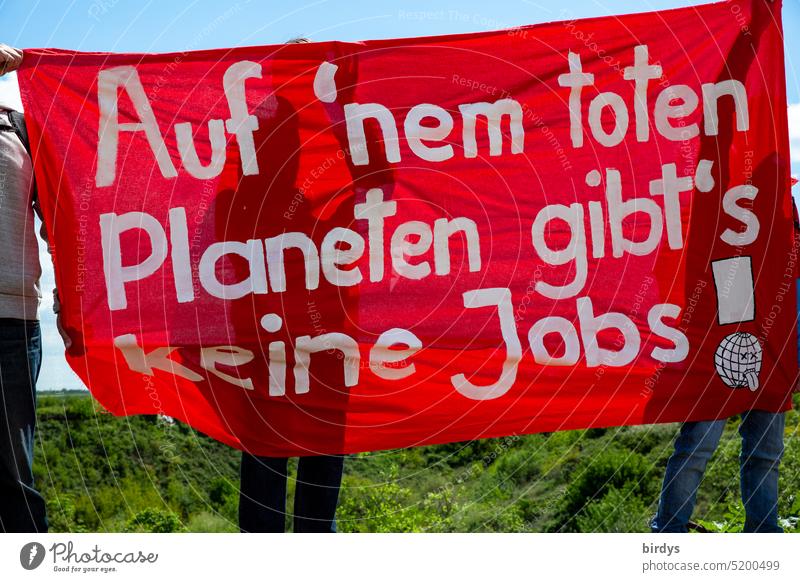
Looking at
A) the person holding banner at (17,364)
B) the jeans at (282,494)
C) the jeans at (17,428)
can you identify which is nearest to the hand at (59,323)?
the person holding banner at (17,364)

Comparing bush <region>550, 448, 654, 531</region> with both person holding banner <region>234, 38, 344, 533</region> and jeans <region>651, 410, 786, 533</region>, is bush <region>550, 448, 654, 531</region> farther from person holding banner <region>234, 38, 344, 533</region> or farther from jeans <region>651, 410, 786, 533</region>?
person holding banner <region>234, 38, 344, 533</region>

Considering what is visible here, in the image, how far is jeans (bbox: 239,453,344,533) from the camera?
12.4ft

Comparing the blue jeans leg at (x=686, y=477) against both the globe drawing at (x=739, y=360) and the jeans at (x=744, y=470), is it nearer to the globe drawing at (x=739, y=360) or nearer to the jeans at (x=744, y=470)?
the jeans at (x=744, y=470)

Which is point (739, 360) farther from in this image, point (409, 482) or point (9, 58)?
point (9, 58)

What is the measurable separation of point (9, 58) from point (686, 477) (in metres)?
3.64

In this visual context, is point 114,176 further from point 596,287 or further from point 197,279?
point 596,287

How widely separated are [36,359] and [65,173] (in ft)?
3.13

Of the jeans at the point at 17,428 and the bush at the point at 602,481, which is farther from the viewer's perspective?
the bush at the point at 602,481

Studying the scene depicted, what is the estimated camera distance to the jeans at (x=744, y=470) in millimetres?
3930

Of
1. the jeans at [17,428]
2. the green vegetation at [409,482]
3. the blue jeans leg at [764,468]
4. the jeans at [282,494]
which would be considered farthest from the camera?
the green vegetation at [409,482]

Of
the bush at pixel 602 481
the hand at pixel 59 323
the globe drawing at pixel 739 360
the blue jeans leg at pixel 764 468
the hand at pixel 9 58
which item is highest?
the hand at pixel 9 58

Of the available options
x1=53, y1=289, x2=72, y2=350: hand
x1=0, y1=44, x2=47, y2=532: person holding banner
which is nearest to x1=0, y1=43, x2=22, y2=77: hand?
x1=0, y1=44, x2=47, y2=532: person holding banner

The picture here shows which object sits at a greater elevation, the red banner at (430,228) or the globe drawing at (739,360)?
the red banner at (430,228)

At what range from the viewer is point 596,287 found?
4.12 meters
